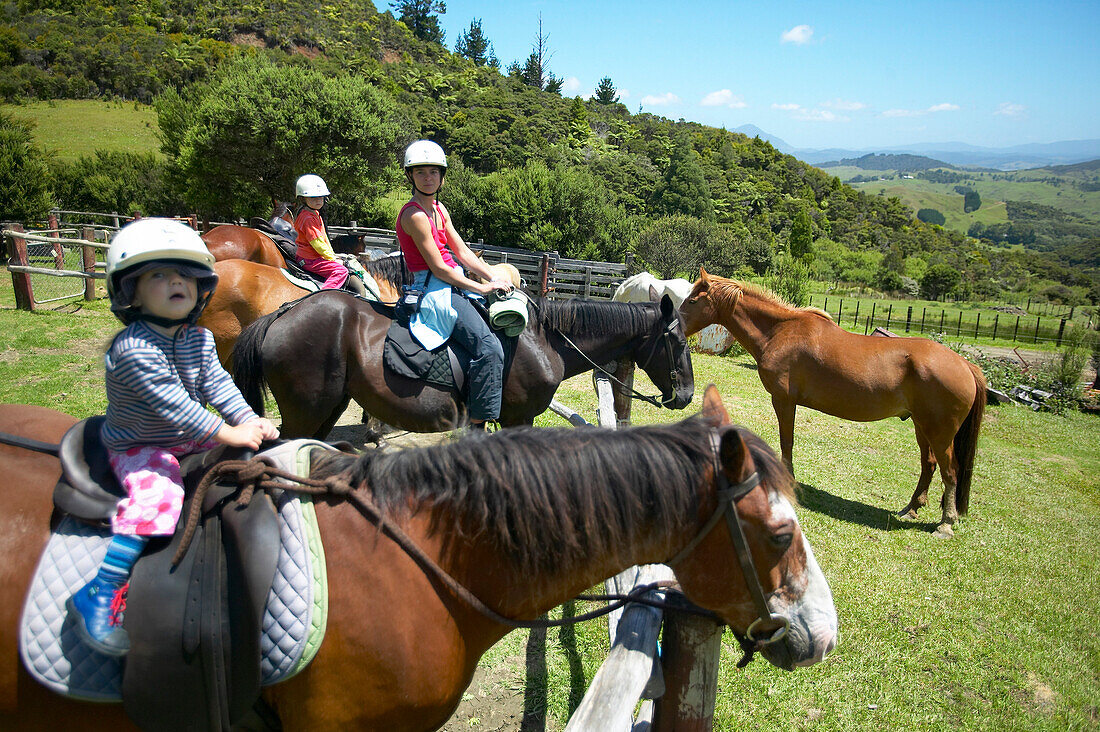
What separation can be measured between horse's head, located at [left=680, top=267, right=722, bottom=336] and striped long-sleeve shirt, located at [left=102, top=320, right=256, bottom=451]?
6.33m

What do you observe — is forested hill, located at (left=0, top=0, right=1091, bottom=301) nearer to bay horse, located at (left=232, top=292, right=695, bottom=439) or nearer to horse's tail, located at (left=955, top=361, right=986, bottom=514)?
horse's tail, located at (left=955, top=361, right=986, bottom=514)

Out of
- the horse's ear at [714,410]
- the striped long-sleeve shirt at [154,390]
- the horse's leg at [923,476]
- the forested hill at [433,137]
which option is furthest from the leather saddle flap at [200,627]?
the forested hill at [433,137]

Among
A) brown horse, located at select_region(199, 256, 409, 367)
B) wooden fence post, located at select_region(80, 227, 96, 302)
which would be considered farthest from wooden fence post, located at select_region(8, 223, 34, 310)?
brown horse, located at select_region(199, 256, 409, 367)

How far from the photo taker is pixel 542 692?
128 inches

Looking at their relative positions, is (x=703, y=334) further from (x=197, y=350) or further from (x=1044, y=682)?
(x=197, y=350)

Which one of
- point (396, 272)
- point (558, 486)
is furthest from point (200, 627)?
point (396, 272)

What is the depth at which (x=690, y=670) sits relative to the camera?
188 centimetres

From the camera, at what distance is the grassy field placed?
3.35m

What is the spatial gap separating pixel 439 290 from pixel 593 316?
153cm

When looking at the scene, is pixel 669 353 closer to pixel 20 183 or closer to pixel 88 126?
pixel 20 183

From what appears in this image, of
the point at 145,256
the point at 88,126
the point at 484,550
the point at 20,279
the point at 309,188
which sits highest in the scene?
the point at 88,126

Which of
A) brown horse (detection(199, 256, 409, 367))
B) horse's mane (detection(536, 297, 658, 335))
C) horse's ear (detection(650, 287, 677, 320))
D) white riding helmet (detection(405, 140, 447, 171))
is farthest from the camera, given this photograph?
brown horse (detection(199, 256, 409, 367))

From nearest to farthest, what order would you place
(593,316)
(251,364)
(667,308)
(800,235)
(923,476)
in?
1. (251,364)
2. (593,316)
3. (667,308)
4. (923,476)
5. (800,235)

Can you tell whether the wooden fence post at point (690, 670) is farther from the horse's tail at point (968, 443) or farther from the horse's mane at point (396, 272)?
the horse's tail at point (968, 443)
